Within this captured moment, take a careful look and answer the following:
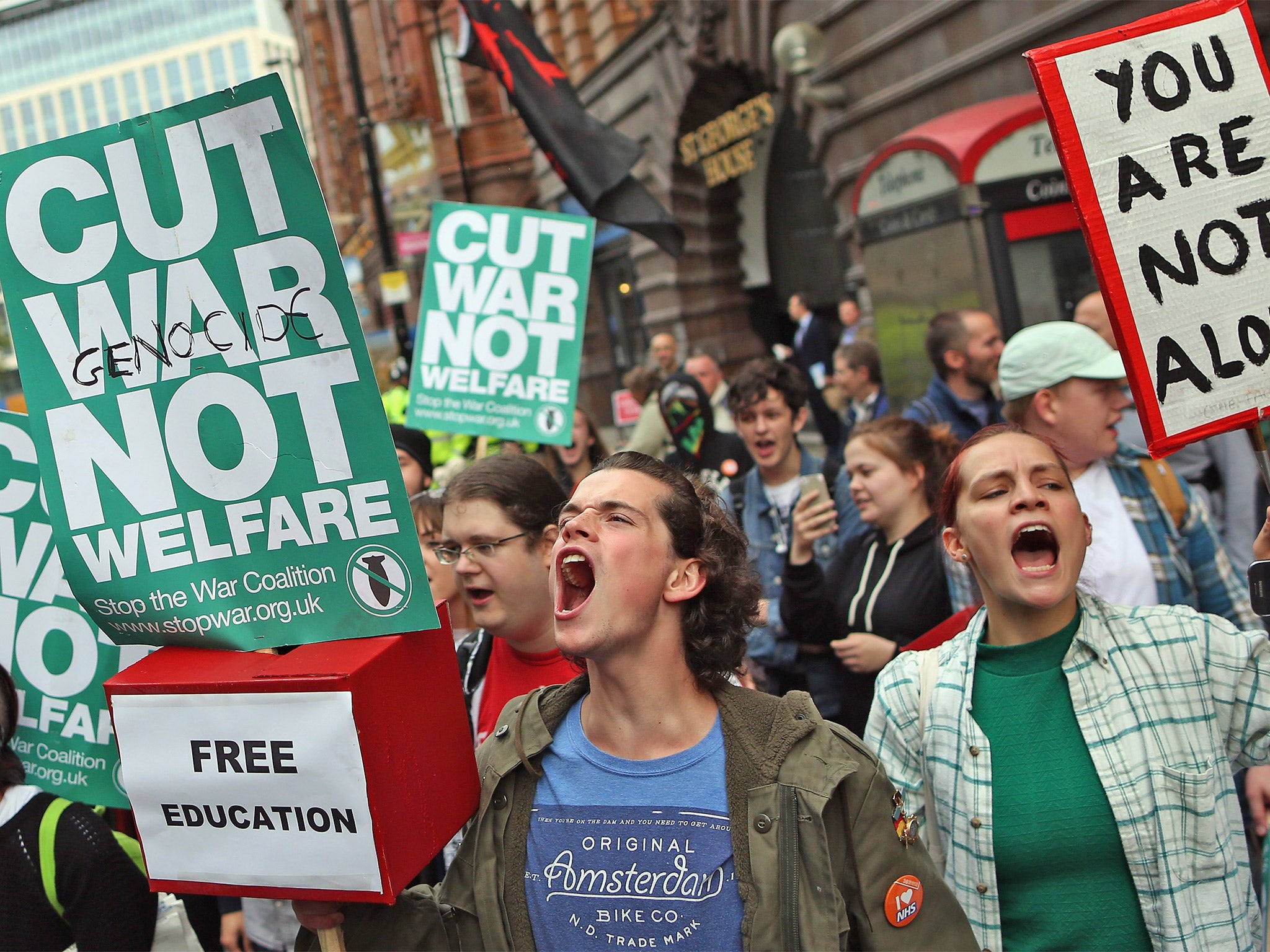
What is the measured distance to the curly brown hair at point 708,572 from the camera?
7.50 ft

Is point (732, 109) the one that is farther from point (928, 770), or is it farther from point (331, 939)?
point (331, 939)

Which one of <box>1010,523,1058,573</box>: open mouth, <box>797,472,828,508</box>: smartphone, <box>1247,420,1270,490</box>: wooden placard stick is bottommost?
<box>797,472,828,508</box>: smartphone

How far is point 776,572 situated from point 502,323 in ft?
7.33

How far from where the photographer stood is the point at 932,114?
10742 millimetres

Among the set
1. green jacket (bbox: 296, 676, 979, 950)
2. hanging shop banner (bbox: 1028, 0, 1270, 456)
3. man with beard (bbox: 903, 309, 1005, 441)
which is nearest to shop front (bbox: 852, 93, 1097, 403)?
man with beard (bbox: 903, 309, 1005, 441)

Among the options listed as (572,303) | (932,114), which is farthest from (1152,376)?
(932,114)

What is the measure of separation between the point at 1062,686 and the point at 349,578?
56.0 inches

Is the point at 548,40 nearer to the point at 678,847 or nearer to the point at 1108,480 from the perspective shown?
the point at 1108,480

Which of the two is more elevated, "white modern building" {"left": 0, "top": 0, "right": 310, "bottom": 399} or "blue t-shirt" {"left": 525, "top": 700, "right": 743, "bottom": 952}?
"white modern building" {"left": 0, "top": 0, "right": 310, "bottom": 399}

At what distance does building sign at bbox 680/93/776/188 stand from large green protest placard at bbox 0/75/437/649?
12.8 meters

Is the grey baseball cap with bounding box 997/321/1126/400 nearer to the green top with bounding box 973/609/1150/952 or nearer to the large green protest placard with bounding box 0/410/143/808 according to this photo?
the green top with bounding box 973/609/1150/952

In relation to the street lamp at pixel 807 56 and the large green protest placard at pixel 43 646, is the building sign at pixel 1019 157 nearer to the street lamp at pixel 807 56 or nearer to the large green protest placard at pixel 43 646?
the street lamp at pixel 807 56

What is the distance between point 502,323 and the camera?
230 inches

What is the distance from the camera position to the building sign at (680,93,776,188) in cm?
1438
